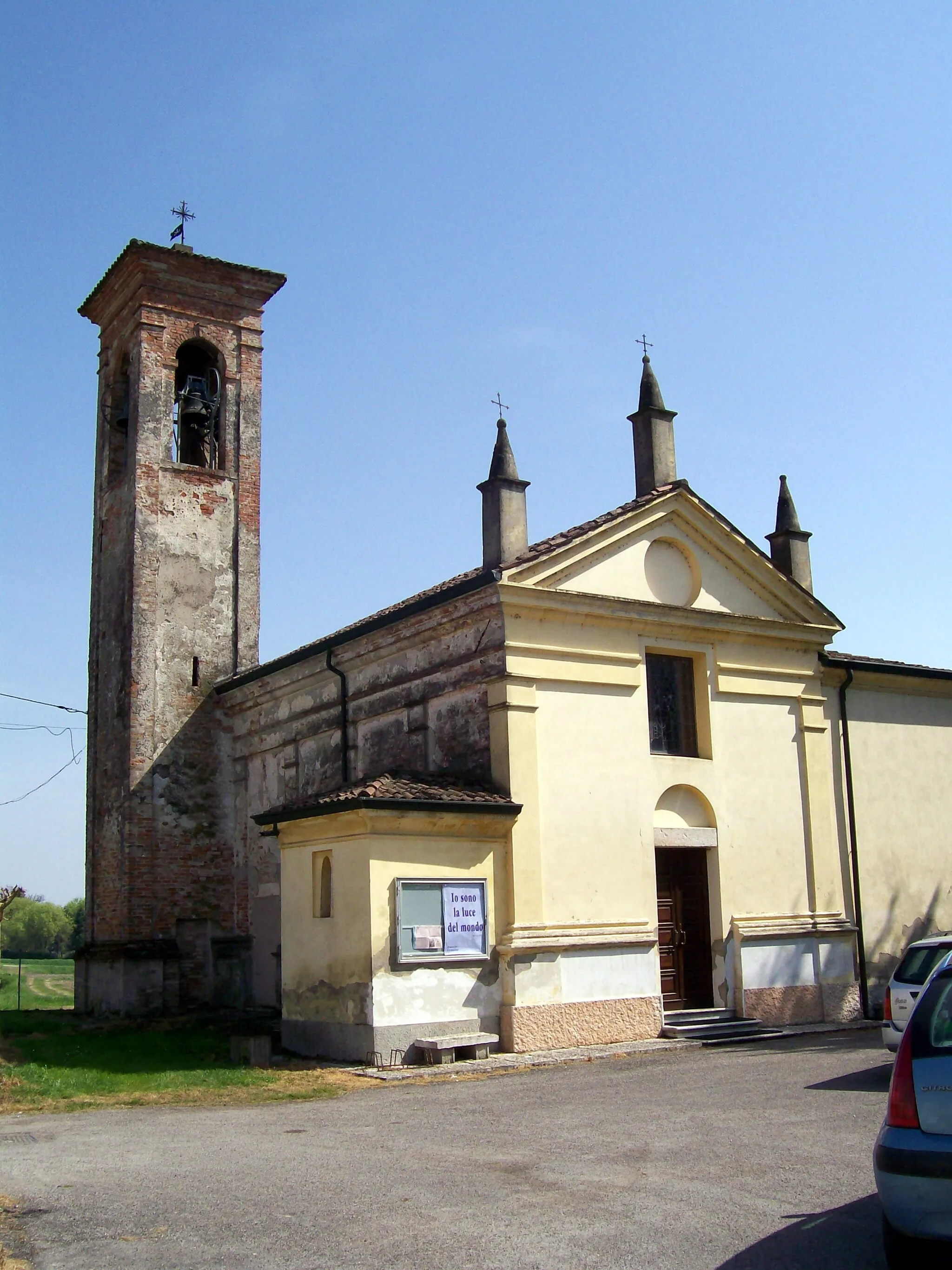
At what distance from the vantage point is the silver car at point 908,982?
447 inches

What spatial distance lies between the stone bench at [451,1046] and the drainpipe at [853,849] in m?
7.02

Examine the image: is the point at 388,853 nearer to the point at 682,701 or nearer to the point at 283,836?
the point at 283,836

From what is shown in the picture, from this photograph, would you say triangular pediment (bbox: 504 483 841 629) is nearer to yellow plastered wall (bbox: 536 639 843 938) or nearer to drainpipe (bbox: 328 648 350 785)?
yellow plastered wall (bbox: 536 639 843 938)

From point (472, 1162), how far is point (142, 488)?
1685 cm

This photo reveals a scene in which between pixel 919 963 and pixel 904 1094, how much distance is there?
693cm

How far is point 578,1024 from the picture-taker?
15.4 m

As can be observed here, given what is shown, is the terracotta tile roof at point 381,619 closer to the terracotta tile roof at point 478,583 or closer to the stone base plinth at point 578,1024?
the terracotta tile roof at point 478,583

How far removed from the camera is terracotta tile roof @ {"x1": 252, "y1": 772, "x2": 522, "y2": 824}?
14.4 meters

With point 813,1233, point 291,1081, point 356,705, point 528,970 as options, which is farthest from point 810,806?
point 813,1233

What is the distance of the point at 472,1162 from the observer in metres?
8.23

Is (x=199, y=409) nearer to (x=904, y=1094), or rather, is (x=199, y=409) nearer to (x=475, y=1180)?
(x=475, y=1180)

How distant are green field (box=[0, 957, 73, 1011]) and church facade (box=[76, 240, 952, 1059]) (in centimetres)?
513

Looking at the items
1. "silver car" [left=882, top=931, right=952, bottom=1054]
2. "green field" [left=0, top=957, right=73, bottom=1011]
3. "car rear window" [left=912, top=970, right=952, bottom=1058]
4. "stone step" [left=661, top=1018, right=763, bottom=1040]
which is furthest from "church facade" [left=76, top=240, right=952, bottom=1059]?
"car rear window" [left=912, top=970, right=952, bottom=1058]

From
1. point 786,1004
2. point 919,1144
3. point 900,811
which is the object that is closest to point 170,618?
point 786,1004
